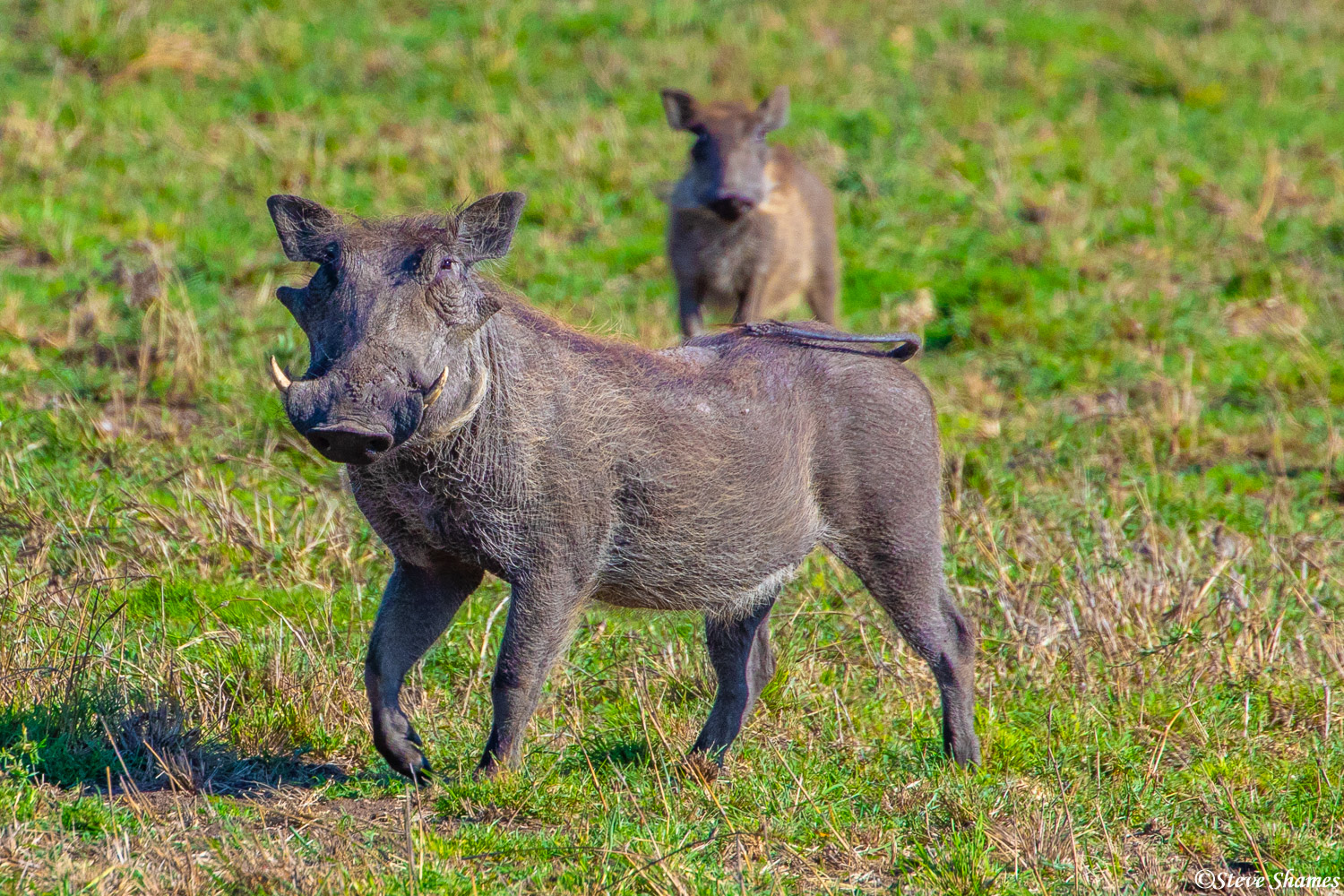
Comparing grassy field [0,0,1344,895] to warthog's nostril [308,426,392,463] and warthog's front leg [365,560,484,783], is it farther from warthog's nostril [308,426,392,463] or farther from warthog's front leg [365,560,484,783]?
warthog's nostril [308,426,392,463]

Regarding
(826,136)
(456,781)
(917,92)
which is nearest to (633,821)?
(456,781)

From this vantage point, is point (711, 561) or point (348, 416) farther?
point (711, 561)

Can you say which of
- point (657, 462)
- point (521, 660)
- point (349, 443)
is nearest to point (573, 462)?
point (657, 462)

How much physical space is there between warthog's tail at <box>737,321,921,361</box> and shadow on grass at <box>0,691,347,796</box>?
1.60 metres

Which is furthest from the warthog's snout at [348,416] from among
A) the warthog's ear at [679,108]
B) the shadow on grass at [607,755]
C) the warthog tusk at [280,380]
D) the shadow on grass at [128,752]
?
the warthog's ear at [679,108]

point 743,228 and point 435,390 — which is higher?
point 435,390

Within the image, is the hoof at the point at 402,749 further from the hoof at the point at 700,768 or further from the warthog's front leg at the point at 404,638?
the hoof at the point at 700,768

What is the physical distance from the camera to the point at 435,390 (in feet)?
10.9

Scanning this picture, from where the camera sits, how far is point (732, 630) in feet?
14.1

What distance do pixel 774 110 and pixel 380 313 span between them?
17.1 feet

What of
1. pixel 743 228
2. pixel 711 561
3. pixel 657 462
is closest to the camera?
pixel 657 462

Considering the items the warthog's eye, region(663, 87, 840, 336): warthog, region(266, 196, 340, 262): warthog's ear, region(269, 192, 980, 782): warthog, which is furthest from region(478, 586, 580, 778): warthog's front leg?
the warthog's eye

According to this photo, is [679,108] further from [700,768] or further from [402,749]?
[402,749]

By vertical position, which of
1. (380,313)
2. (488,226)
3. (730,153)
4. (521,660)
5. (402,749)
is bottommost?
(402,749)
